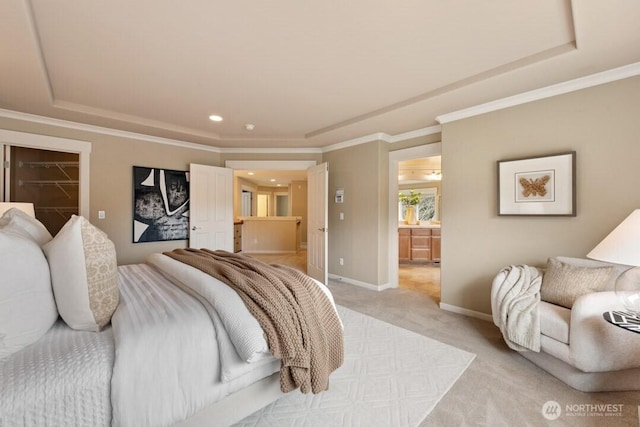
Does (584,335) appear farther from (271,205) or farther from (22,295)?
(271,205)

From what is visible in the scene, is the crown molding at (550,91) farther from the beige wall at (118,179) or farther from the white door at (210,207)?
the beige wall at (118,179)

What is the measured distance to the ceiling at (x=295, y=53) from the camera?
163cm

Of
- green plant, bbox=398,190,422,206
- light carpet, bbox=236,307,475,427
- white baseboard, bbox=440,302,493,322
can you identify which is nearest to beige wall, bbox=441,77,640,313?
white baseboard, bbox=440,302,493,322

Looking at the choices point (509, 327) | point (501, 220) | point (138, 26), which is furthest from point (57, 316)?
point (501, 220)

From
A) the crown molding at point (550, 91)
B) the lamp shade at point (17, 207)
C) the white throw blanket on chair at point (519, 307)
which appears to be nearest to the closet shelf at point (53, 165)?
the lamp shade at point (17, 207)

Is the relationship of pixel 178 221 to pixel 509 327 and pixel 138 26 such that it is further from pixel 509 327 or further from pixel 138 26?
pixel 509 327

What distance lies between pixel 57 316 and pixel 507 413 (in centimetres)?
245

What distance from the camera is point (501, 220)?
281 centimetres

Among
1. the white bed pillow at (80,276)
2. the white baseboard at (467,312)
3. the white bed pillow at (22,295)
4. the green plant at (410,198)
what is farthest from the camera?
the green plant at (410,198)

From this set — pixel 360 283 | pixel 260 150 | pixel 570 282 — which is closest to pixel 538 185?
pixel 570 282

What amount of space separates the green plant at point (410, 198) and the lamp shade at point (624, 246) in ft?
18.0

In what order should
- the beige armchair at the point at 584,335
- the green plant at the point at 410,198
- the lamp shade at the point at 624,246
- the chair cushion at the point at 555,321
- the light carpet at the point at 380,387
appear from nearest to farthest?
1. the lamp shade at the point at 624,246
2. the light carpet at the point at 380,387
3. the beige armchair at the point at 584,335
4. the chair cushion at the point at 555,321
5. the green plant at the point at 410,198

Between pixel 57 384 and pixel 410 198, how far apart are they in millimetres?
6893

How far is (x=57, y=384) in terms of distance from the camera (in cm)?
94
